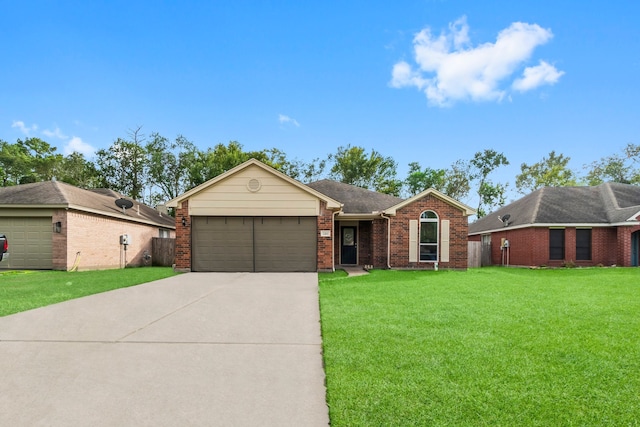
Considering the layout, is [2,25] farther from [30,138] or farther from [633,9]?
[30,138]

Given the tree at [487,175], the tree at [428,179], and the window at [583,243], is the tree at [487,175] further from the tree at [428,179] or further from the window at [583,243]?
the window at [583,243]

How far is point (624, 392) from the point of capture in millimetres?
2789

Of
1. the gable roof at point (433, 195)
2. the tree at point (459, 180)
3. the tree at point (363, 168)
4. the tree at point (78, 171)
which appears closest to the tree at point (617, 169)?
the tree at point (459, 180)

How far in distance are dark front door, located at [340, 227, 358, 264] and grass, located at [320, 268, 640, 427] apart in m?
9.80

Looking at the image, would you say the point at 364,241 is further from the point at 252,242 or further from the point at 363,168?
the point at 363,168

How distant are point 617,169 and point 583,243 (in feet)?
82.9

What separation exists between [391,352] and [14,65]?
22.4 meters

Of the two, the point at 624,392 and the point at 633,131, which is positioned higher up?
the point at 633,131

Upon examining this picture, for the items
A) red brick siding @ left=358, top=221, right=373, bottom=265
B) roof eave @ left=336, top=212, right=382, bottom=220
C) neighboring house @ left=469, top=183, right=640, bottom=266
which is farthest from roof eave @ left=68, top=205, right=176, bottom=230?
neighboring house @ left=469, top=183, right=640, bottom=266

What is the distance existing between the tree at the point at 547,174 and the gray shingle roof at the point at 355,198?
28865 mm

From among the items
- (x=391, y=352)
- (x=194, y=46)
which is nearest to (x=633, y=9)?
(x=391, y=352)

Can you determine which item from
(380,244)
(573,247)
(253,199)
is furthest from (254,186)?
(573,247)

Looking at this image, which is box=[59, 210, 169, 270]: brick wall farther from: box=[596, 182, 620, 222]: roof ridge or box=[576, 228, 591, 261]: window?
box=[596, 182, 620, 222]: roof ridge

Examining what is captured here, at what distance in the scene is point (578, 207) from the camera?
1809 cm
